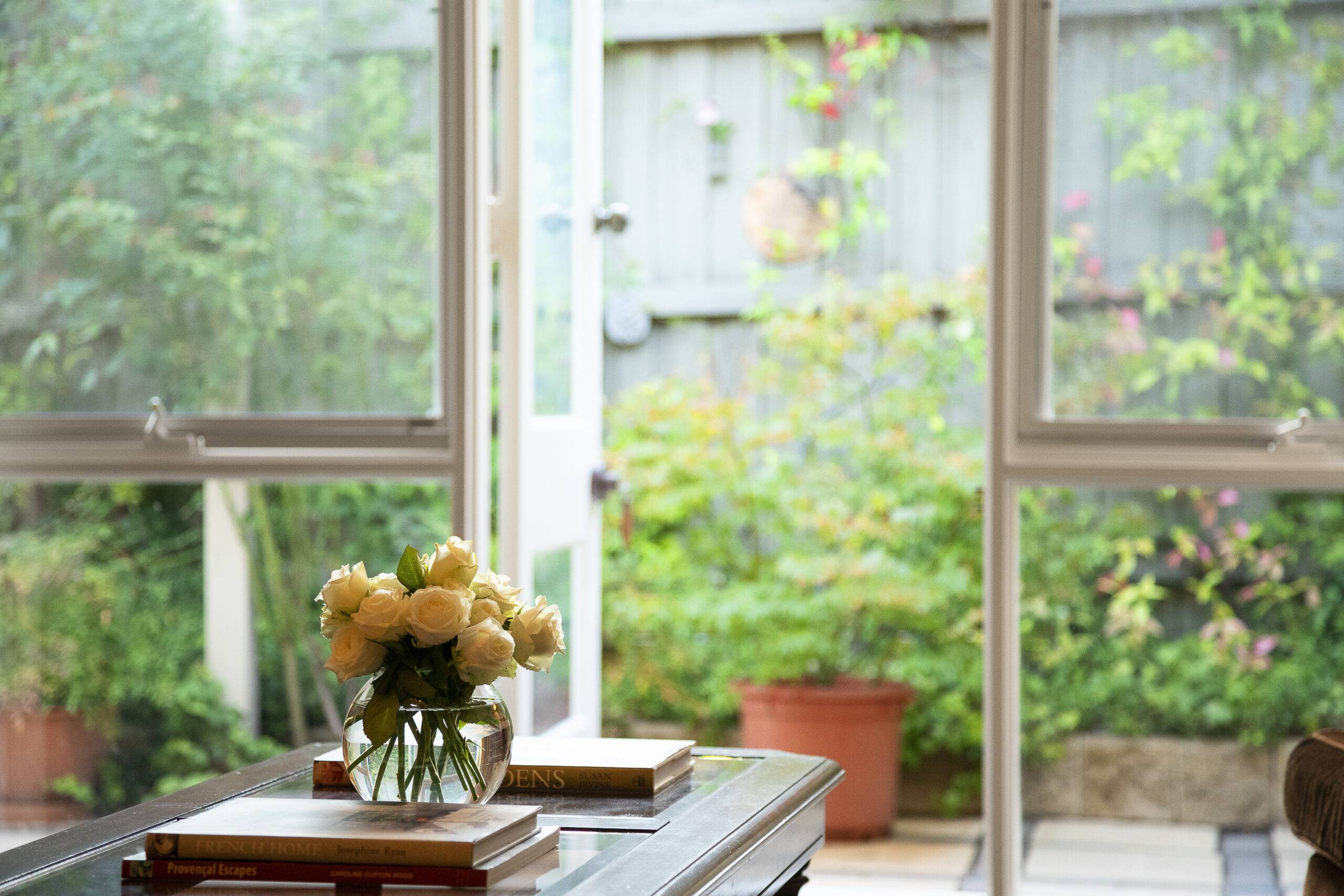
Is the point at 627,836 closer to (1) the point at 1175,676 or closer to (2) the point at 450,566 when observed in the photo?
(2) the point at 450,566

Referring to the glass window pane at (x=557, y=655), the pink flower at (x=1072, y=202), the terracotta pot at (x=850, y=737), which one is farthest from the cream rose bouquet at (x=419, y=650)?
the terracotta pot at (x=850, y=737)

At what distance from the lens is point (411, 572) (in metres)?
1.40

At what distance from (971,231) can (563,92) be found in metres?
1.69

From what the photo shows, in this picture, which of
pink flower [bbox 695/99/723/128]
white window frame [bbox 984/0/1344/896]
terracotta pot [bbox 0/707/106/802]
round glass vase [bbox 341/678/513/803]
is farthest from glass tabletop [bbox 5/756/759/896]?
pink flower [bbox 695/99/723/128]

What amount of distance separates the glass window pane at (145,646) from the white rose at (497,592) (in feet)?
5.30

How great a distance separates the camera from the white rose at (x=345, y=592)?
4.53 ft

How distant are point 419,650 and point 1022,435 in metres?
1.59

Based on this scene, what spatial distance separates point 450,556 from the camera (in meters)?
1.40

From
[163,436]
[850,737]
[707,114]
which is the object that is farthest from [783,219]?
[163,436]

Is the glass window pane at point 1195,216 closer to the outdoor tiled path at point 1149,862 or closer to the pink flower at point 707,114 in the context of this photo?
the outdoor tiled path at point 1149,862

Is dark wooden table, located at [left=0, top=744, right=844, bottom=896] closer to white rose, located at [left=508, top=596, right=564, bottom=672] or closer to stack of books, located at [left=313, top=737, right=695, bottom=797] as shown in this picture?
stack of books, located at [left=313, top=737, right=695, bottom=797]

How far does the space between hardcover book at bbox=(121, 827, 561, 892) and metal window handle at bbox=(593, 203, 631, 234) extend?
201 centimetres

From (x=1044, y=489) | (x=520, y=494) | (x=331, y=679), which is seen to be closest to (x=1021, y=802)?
(x=1044, y=489)

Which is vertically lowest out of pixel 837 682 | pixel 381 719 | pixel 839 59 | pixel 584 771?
pixel 837 682
